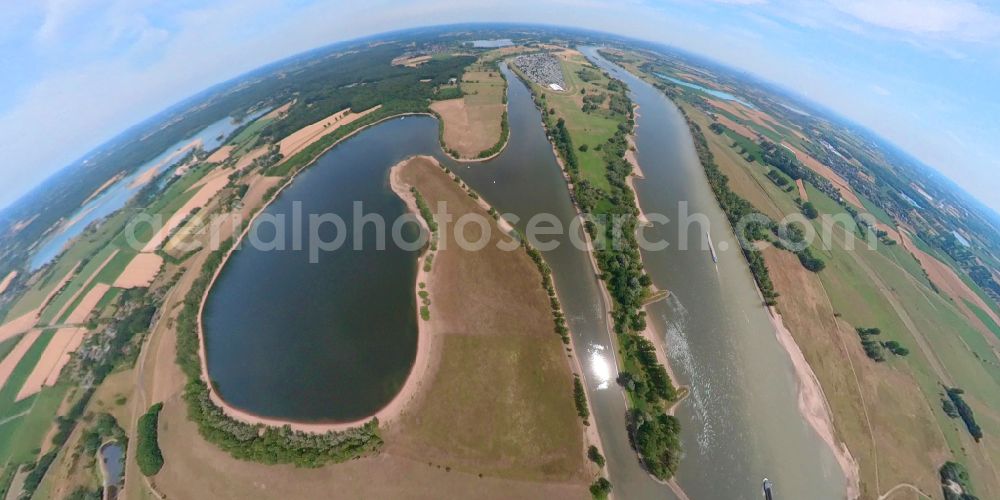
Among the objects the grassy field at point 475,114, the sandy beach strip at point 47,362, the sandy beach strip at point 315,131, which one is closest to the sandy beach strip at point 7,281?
the sandy beach strip at point 47,362

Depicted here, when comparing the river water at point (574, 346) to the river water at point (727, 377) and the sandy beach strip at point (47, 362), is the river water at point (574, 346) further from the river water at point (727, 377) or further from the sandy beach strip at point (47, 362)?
the sandy beach strip at point (47, 362)

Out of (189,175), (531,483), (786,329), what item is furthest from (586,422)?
(189,175)

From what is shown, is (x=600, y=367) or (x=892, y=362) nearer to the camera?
(x=600, y=367)

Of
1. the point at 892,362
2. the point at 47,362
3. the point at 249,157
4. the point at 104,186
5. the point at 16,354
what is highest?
the point at 104,186

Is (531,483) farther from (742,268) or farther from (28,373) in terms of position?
(28,373)

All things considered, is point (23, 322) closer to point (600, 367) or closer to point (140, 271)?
point (140, 271)

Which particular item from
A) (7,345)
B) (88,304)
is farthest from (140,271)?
(7,345)
